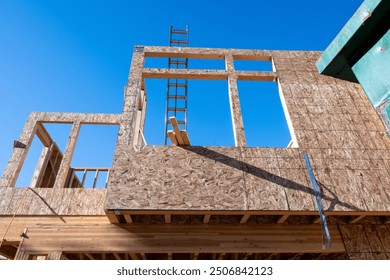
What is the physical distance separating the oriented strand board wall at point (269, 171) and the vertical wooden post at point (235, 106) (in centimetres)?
38

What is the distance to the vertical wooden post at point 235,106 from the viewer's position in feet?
22.0

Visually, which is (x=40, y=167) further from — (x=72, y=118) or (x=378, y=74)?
(x=378, y=74)

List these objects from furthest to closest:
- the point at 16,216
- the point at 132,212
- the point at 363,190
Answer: the point at 16,216 < the point at 363,190 < the point at 132,212

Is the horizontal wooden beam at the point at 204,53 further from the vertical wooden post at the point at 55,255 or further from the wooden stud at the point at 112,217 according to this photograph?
the vertical wooden post at the point at 55,255

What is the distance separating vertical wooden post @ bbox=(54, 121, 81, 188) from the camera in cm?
718

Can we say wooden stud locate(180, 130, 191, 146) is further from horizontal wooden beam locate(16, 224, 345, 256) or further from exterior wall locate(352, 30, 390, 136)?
exterior wall locate(352, 30, 390, 136)

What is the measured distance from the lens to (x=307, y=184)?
5859mm

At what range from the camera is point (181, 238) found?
5934 millimetres

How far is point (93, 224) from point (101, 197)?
2.60ft

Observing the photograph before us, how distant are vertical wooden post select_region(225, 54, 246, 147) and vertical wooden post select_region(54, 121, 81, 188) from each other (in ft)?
16.8

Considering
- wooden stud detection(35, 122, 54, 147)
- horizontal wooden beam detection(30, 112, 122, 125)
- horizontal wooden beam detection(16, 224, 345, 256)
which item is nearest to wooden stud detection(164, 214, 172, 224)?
horizontal wooden beam detection(16, 224, 345, 256)

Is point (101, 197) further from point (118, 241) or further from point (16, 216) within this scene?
point (16, 216)

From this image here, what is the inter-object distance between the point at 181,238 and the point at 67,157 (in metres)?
4.49
